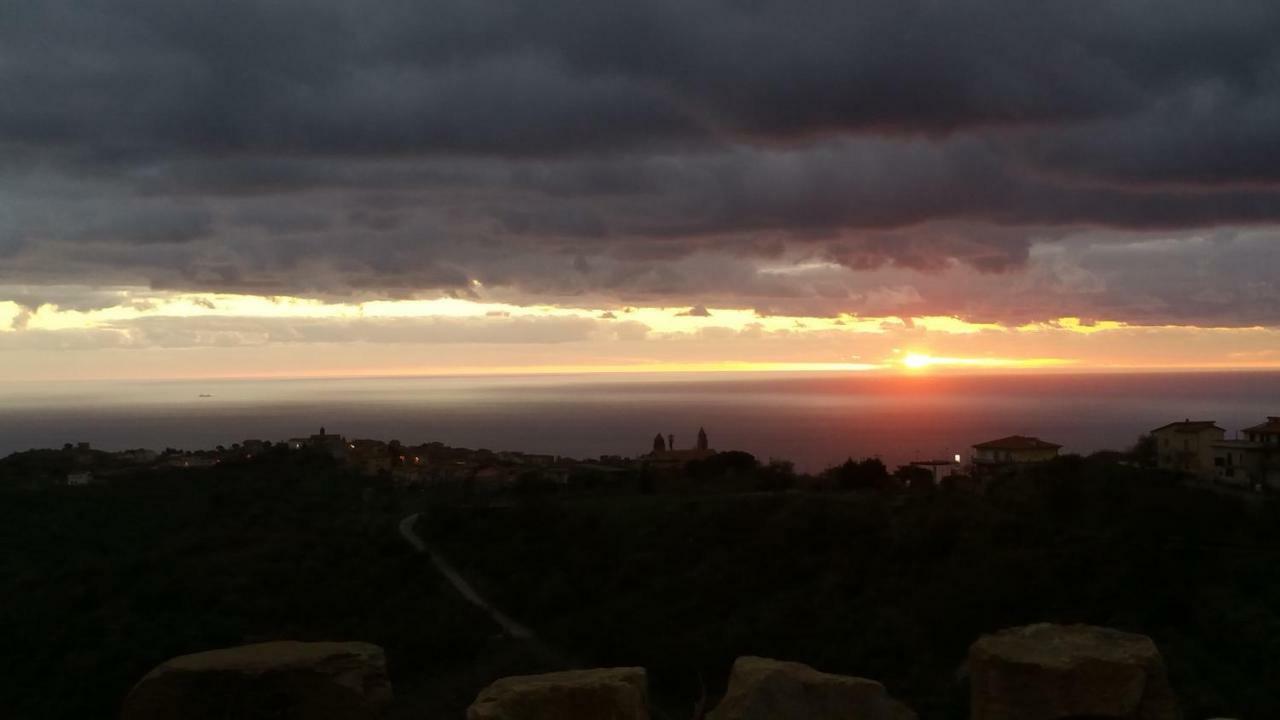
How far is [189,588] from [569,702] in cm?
1721

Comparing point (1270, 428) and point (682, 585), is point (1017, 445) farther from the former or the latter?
point (682, 585)

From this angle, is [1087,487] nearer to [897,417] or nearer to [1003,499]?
[1003,499]

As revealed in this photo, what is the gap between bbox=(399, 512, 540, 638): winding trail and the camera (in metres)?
17.4

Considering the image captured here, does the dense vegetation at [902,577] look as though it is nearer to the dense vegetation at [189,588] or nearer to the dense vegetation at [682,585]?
the dense vegetation at [682,585]

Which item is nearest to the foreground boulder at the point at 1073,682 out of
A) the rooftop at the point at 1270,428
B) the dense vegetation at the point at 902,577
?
the dense vegetation at the point at 902,577

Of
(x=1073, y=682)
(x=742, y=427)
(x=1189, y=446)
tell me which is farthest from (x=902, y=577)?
(x=742, y=427)

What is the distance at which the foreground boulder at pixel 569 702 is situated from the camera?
394 cm

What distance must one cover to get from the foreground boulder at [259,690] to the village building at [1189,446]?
31.5 meters

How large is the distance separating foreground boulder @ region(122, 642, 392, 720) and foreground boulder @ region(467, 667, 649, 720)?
0.50 meters

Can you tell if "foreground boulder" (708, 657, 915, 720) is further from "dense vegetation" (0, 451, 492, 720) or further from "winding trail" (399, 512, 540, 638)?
"winding trail" (399, 512, 540, 638)

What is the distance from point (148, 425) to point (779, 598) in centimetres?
15483

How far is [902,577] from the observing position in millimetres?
17109

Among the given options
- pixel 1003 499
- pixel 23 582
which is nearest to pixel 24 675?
pixel 23 582

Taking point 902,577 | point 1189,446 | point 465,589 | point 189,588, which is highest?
point 1189,446
